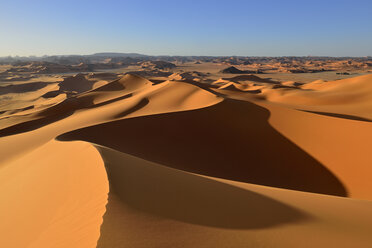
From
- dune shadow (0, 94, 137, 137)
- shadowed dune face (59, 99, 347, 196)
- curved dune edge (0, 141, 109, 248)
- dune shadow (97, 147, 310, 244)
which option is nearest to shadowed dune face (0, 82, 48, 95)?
dune shadow (0, 94, 137, 137)

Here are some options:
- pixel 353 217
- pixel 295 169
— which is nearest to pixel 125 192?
pixel 353 217

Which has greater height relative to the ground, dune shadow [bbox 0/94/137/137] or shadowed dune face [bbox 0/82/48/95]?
dune shadow [bbox 0/94/137/137]

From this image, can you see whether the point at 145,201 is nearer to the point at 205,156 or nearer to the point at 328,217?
the point at 328,217

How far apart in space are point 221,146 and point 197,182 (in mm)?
4214

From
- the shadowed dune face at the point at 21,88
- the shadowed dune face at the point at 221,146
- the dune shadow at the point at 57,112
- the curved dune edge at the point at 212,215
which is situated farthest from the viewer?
the shadowed dune face at the point at 21,88

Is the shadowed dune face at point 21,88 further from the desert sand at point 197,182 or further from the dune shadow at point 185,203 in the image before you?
the dune shadow at point 185,203

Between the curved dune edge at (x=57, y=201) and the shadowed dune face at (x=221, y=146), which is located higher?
the curved dune edge at (x=57, y=201)

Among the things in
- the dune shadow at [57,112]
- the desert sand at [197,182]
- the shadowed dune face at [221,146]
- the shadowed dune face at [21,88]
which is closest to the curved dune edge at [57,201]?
the desert sand at [197,182]

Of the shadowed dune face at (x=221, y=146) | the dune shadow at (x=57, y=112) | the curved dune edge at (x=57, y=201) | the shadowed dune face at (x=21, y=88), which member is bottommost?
the shadowed dune face at (x=21, y=88)

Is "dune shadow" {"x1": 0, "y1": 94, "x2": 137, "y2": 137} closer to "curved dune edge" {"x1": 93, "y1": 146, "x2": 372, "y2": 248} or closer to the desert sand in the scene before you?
the desert sand

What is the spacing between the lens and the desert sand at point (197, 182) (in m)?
2.61

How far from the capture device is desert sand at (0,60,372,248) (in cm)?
261

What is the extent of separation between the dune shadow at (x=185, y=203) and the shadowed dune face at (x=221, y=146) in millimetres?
2753

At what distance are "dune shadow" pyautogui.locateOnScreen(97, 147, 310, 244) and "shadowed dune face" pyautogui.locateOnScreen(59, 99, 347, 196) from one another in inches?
108
